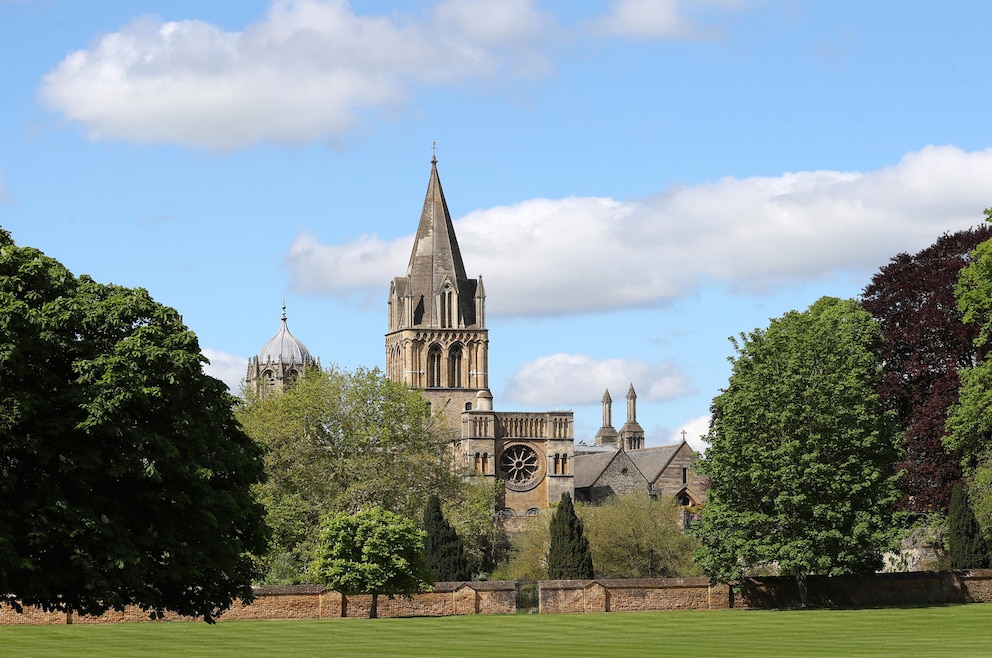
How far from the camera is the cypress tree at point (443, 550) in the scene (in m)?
64.9

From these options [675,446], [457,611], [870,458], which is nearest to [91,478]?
[457,611]

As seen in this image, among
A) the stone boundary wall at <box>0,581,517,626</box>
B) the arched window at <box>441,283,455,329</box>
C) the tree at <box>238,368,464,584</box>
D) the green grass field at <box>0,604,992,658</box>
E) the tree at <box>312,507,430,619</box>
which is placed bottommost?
the green grass field at <box>0,604,992,658</box>

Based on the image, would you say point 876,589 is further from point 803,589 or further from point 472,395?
point 472,395

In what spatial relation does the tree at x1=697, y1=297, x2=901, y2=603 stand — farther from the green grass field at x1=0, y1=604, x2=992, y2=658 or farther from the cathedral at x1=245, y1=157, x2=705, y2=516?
the cathedral at x1=245, y1=157, x2=705, y2=516

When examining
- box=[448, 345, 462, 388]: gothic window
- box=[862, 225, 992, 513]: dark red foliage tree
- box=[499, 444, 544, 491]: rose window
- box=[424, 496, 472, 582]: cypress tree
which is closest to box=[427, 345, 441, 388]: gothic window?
box=[448, 345, 462, 388]: gothic window

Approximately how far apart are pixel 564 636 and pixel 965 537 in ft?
63.4

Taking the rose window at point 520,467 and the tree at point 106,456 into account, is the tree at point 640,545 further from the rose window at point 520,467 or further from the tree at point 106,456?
the tree at point 106,456

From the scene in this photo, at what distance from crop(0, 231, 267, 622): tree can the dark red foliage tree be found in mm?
30691

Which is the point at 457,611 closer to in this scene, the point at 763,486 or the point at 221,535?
the point at 763,486

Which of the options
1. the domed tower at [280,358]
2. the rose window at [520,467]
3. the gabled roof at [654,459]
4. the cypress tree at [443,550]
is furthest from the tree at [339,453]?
the domed tower at [280,358]

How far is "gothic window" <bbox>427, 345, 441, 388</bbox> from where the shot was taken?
124375mm

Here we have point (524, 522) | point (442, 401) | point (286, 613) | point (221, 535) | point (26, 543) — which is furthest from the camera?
point (442, 401)

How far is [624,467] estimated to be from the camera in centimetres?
12838

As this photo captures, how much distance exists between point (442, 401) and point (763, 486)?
74.6 m
